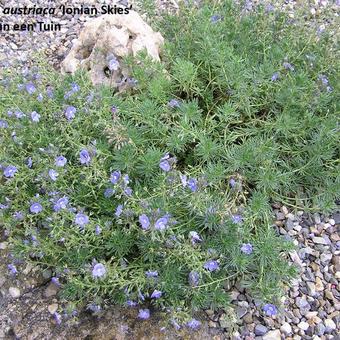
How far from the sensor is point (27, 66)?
4484mm

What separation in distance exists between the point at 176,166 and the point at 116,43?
3.29 ft

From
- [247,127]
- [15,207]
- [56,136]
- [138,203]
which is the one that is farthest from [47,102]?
[247,127]

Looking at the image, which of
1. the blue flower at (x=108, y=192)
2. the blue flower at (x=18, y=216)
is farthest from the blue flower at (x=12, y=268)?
the blue flower at (x=108, y=192)

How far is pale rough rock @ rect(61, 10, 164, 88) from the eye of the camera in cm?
375

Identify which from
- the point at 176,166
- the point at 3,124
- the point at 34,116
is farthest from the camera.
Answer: the point at 176,166

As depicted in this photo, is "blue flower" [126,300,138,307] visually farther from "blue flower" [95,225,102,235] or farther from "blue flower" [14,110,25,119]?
"blue flower" [14,110,25,119]

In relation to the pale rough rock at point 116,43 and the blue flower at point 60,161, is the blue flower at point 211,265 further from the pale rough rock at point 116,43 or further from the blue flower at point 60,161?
the pale rough rock at point 116,43

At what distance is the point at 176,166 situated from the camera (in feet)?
11.4

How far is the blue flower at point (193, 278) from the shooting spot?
2.83 meters

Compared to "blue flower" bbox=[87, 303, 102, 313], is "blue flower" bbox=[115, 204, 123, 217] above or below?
above

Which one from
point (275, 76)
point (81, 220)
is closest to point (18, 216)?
point (81, 220)

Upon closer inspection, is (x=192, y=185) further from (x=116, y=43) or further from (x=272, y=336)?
(x=116, y=43)

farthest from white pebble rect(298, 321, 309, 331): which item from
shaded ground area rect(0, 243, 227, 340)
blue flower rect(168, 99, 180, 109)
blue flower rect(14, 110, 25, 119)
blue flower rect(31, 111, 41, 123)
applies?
blue flower rect(14, 110, 25, 119)

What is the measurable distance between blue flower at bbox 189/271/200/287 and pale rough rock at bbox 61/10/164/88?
5.14ft
